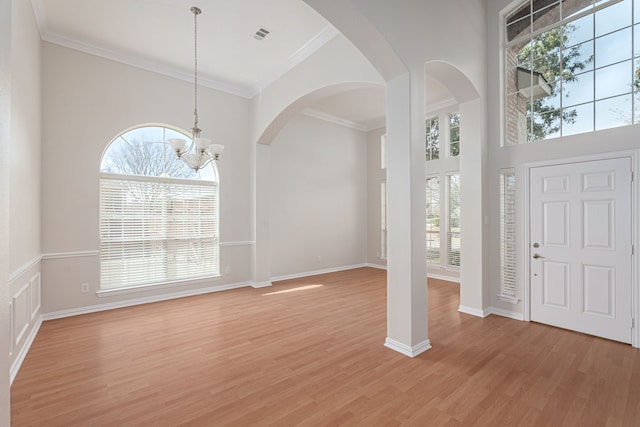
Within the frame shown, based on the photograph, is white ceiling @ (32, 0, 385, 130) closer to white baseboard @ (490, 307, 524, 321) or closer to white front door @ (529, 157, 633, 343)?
white front door @ (529, 157, 633, 343)

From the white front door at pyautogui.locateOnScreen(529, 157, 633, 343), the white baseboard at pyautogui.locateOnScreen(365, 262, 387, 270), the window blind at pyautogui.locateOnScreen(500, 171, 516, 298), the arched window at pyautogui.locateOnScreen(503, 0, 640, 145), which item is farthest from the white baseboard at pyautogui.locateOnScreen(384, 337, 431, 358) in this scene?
the white baseboard at pyautogui.locateOnScreen(365, 262, 387, 270)

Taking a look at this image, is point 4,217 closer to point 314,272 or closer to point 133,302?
point 133,302

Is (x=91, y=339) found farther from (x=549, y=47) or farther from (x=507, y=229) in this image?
(x=549, y=47)

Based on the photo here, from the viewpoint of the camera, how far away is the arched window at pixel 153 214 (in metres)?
4.46

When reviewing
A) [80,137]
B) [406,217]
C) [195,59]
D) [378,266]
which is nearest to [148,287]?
[80,137]

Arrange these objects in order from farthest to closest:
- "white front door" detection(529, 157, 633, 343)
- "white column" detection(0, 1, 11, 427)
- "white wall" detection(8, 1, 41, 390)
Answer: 1. "white front door" detection(529, 157, 633, 343)
2. "white wall" detection(8, 1, 41, 390)
3. "white column" detection(0, 1, 11, 427)

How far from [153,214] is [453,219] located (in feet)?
19.5

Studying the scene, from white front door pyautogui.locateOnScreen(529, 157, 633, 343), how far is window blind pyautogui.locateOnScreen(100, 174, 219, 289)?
5.17 meters

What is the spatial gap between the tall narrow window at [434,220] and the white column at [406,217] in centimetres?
383

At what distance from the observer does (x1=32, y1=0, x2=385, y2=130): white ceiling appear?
11.3ft

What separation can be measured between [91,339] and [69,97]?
3314 millimetres

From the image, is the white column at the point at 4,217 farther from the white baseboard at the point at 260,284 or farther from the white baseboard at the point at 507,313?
the white baseboard at the point at 507,313

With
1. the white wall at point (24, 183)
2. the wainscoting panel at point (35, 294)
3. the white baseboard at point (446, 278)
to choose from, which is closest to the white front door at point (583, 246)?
the white baseboard at point (446, 278)

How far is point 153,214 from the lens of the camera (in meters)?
4.83
